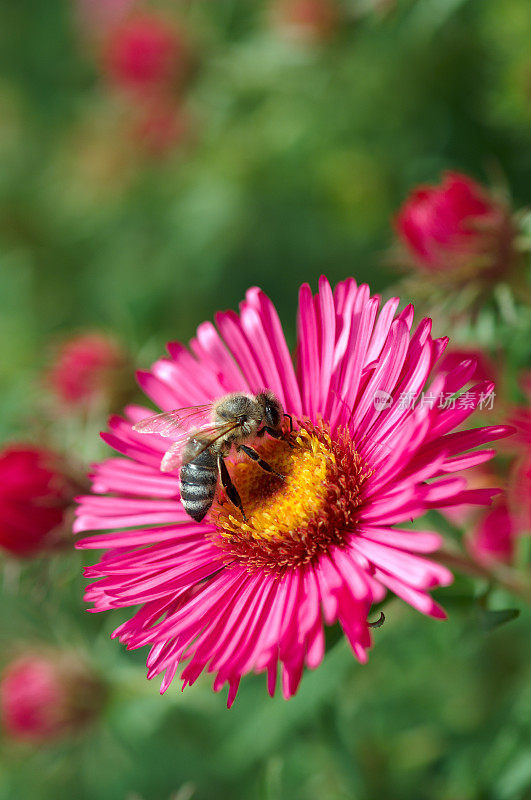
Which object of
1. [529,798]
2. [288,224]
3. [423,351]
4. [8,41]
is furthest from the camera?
[8,41]

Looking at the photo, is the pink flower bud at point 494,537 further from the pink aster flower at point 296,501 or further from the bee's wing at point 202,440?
the bee's wing at point 202,440

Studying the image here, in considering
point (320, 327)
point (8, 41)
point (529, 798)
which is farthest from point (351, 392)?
point (8, 41)

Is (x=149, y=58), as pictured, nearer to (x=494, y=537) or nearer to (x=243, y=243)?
(x=243, y=243)

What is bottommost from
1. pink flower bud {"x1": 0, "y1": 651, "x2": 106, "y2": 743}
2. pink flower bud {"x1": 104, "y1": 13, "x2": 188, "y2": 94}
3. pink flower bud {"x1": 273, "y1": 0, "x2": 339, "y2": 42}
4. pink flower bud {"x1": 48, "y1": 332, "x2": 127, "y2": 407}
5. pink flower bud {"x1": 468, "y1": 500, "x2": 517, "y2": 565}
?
pink flower bud {"x1": 468, "y1": 500, "x2": 517, "y2": 565}

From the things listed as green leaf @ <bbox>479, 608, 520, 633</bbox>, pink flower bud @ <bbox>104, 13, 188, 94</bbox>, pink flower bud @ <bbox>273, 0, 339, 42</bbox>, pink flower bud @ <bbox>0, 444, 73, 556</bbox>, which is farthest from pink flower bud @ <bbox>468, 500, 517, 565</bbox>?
pink flower bud @ <bbox>104, 13, 188, 94</bbox>

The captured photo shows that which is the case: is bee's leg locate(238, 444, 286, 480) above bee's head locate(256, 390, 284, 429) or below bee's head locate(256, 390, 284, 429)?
below

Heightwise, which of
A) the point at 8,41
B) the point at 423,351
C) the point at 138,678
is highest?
the point at 8,41

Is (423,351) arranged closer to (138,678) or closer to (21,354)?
(138,678)

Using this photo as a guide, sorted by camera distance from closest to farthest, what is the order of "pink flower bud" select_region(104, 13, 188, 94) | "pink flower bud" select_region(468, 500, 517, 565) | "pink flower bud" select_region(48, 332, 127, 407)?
"pink flower bud" select_region(468, 500, 517, 565) → "pink flower bud" select_region(48, 332, 127, 407) → "pink flower bud" select_region(104, 13, 188, 94)

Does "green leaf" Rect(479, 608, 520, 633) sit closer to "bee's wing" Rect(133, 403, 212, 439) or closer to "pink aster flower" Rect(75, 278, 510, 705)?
"pink aster flower" Rect(75, 278, 510, 705)
